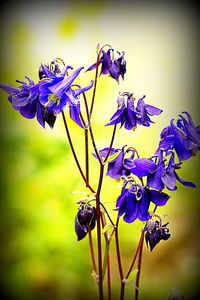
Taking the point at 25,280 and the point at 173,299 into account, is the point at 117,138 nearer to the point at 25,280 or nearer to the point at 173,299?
the point at 25,280

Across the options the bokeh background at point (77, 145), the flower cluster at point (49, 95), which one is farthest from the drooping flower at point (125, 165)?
the bokeh background at point (77, 145)

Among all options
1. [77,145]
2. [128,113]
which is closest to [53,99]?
[128,113]

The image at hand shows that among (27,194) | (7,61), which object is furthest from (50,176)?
(7,61)

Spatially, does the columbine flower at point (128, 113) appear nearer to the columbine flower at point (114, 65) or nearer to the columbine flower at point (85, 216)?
the columbine flower at point (114, 65)

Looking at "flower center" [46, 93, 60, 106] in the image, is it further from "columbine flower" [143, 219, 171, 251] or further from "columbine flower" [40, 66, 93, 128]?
"columbine flower" [143, 219, 171, 251]

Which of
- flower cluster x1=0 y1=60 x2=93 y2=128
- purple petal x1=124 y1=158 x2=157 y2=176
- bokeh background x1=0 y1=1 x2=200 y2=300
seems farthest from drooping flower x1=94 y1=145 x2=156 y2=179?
bokeh background x1=0 y1=1 x2=200 y2=300

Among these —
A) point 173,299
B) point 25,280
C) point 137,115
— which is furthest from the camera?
point 25,280
